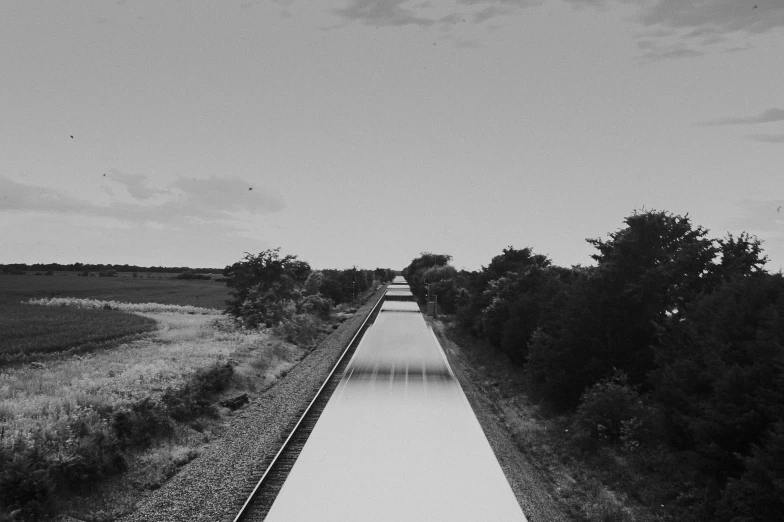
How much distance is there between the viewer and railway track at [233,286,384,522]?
34.5 feet

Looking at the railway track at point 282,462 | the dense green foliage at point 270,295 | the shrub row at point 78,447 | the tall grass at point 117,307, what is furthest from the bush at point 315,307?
the shrub row at point 78,447

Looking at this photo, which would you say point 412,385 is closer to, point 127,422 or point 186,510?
point 127,422

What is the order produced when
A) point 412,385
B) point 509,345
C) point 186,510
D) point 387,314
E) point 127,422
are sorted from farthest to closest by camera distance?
point 387,314 → point 509,345 → point 412,385 → point 127,422 → point 186,510

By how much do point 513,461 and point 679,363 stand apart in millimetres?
4791

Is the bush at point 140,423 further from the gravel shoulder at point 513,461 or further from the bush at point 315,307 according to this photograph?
the bush at point 315,307

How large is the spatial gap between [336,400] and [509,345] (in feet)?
37.4

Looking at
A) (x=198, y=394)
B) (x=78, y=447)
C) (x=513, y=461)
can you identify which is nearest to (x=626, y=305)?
(x=513, y=461)

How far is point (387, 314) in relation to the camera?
2213 inches

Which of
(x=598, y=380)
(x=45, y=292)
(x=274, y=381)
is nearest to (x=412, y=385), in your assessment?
(x=274, y=381)

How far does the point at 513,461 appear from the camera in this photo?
45.5ft

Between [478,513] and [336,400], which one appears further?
[336,400]

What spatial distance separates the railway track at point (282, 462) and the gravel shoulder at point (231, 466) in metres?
0.24

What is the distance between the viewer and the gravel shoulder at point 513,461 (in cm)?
1106

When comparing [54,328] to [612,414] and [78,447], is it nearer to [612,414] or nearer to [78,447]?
[78,447]
